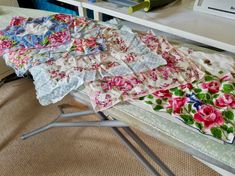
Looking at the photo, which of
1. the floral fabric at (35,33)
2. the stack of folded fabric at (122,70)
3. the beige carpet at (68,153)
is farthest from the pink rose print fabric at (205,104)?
the beige carpet at (68,153)

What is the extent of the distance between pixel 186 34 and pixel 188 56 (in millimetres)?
184

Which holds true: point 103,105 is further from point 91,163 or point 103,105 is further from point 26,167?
point 26,167

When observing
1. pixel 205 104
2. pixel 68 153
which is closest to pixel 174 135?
pixel 205 104

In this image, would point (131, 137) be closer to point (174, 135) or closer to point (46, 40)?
point (174, 135)

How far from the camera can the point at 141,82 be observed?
0.62 meters

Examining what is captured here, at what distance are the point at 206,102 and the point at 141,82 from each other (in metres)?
0.18

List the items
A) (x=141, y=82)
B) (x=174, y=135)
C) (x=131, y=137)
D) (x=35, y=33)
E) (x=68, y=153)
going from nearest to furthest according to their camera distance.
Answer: (x=174, y=135)
(x=141, y=82)
(x=131, y=137)
(x=35, y=33)
(x=68, y=153)

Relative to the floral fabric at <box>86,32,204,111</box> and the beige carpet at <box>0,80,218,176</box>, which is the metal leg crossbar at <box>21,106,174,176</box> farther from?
the beige carpet at <box>0,80,218,176</box>

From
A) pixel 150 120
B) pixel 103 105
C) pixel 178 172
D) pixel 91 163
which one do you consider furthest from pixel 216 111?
pixel 91 163

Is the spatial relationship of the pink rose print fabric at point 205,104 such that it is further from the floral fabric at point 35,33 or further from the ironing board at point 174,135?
the floral fabric at point 35,33

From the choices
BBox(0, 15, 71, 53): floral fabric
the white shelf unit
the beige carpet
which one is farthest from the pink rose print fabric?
the beige carpet

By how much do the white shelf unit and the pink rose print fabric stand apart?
258 mm

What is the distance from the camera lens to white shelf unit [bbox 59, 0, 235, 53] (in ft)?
2.68

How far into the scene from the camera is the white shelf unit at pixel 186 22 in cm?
82
